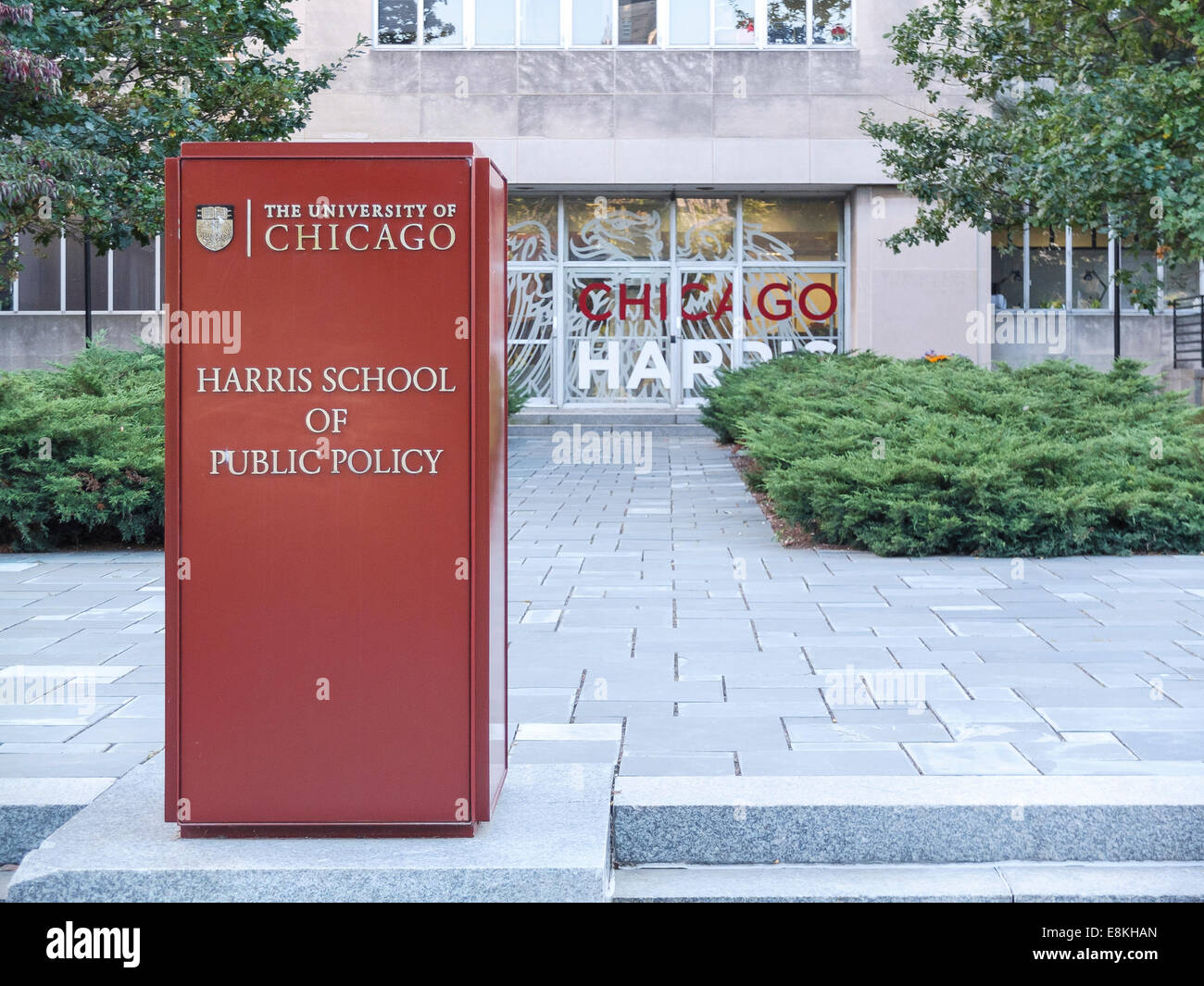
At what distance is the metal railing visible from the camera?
2417cm

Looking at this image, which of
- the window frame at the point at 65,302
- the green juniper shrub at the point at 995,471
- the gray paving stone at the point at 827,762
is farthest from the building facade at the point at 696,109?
the gray paving stone at the point at 827,762

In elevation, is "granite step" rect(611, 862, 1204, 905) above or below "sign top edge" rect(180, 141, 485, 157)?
below

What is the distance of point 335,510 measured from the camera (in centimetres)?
377

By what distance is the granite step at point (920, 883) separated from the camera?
12.5 ft

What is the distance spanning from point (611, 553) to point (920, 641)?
348cm

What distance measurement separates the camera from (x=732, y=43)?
24.8 meters

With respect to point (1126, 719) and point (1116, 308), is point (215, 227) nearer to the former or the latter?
point (1126, 719)

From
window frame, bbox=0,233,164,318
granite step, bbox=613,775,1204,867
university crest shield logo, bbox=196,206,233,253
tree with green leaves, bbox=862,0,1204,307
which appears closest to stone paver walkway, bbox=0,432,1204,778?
granite step, bbox=613,775,1204,867

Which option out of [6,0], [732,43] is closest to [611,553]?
[6,0]

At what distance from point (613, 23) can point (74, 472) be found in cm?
1755

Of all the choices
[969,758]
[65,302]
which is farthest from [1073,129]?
[65,302]

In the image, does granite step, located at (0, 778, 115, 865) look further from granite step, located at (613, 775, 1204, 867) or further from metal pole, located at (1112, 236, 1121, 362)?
metal pole, located at (1112, 236, 1121, 362)

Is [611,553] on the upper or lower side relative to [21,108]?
lower
